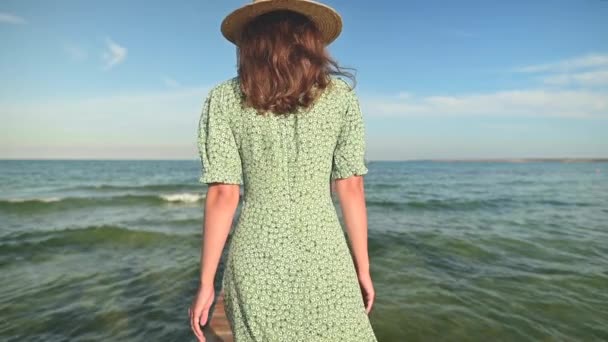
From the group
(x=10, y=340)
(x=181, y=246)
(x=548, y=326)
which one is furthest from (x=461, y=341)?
(x=181, y=246)

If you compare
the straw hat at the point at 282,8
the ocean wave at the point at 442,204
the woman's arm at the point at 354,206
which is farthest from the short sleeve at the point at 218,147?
the ocean wave at the point at 442,204

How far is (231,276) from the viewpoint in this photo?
1528 millimetres

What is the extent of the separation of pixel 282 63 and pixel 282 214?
605 millimetres

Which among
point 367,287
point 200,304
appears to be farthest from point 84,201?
point 367,287

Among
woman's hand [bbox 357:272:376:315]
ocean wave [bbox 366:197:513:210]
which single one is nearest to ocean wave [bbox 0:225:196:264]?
woman's hand [bbox 357:272:376:315]

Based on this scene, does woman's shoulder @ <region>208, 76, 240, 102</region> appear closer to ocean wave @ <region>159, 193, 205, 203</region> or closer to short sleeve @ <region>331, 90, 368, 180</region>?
short sleeve @ <region>331, 90, 368, 180</region>

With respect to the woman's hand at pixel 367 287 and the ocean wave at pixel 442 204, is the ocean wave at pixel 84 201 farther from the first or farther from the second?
the woman's hand at pixel 367 287

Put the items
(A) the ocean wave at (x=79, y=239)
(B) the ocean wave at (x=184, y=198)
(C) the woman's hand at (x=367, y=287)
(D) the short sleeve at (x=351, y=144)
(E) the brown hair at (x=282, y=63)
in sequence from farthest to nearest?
(B) the ocean wave at (x=184, y=198) < (A) the ocean wave at (x=79, y=239) < (C) the woman's hand at (x=367, y=287) < (D) the short sleeve at (x=351, y=144) < (E) the brown hair at (x=282, y=63)

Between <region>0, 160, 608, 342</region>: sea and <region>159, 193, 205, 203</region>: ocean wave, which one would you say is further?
<region>159, 193, 205, 203</region>: ocean wave

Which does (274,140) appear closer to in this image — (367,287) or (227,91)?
(227,91)

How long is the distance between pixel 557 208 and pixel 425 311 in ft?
42.8

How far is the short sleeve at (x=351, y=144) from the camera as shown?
152cm

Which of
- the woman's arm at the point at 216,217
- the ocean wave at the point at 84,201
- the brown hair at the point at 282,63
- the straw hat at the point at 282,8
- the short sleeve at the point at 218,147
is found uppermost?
the straw hat at the point at 282,8

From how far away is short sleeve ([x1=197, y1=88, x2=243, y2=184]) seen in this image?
1.47 m
